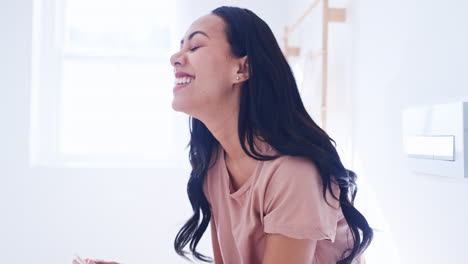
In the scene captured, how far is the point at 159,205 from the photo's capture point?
2080 millimetres

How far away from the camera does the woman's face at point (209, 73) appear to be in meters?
0.95

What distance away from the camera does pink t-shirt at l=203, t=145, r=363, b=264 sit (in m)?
0.81

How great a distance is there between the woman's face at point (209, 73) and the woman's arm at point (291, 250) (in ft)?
1.09

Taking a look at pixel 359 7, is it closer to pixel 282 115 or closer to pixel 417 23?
pixel 417 23

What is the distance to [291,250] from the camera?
2.70 feet

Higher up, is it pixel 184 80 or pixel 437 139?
pixel 184 80

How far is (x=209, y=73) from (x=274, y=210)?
0.34 meters

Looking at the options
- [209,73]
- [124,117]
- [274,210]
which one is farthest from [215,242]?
[124,117]

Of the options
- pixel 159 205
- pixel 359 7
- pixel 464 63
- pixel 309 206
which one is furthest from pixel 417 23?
pixel 159 205

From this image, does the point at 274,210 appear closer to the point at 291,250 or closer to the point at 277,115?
the point at 291,250

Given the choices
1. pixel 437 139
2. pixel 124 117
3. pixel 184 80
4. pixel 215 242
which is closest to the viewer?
pixel 437 139

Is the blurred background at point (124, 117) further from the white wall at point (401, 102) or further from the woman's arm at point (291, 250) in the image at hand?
the woman's arm at point (291, 250)

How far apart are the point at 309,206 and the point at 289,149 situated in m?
0.12

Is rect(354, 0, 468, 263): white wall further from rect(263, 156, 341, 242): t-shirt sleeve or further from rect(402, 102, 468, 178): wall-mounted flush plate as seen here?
rect(263, 156, 341, 242): t-shirt sleeve
